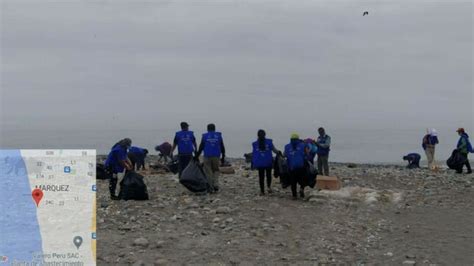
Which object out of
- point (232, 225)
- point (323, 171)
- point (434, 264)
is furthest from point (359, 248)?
point (323, 171)

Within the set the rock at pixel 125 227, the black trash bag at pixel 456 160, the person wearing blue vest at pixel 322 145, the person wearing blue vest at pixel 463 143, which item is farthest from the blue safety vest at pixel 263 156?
the black trash bag at pixel 456 160

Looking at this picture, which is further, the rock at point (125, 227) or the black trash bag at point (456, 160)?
the black trash bag at point (456, 160)

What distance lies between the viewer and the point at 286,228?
1041 centimetres

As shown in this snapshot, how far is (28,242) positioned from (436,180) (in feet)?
43.5

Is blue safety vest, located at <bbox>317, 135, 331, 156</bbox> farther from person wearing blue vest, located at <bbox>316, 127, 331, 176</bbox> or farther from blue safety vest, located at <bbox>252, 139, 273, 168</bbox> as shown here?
blue safety vest, located at <bbox>252, 139, 273, 168</bbox>

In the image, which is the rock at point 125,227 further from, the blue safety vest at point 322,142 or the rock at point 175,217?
the blue safety vest at point 322,142

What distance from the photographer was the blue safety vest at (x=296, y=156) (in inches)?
521

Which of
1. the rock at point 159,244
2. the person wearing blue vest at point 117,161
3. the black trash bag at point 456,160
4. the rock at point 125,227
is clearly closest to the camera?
the rock at point 159,244

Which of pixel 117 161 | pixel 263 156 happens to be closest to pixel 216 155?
pixel 263 156

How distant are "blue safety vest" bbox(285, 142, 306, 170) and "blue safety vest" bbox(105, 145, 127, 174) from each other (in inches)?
137

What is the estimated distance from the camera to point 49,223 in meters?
7.68

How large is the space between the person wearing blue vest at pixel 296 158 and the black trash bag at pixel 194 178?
194 cm

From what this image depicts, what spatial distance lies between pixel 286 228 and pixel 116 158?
13.6 feet

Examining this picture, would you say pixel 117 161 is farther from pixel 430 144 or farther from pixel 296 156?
pixel 430 144
